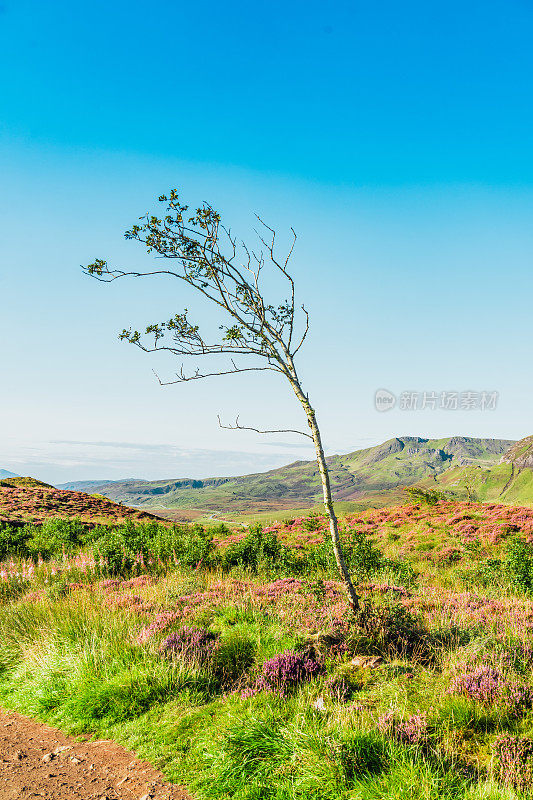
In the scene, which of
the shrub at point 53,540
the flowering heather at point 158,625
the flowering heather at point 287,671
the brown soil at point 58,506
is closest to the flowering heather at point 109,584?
the flowering heather at point 158,625

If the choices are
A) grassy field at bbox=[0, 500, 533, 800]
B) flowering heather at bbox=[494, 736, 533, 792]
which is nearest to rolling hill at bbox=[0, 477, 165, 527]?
grassy field at bbox=[0, 500, 533, 800]

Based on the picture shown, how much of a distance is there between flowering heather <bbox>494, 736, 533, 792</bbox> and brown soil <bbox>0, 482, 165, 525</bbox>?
37.8m

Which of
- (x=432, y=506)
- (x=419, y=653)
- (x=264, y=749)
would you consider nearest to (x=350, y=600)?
(x=419, y=653)

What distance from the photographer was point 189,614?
805cm

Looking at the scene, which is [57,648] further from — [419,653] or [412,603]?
[412,603]

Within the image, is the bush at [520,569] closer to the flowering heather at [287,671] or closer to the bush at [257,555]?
the bush at [257,555]

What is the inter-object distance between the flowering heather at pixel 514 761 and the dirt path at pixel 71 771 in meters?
3.00

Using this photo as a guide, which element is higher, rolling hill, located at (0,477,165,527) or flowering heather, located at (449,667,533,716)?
flowering heather, located at (449,667,533,716)

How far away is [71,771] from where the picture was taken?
4508 mm

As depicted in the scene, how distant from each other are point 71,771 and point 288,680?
2768mm

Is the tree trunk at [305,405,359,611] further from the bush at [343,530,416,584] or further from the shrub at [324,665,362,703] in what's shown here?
the bush at [343,530,416,584]

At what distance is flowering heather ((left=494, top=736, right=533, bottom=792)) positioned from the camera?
12.2ft

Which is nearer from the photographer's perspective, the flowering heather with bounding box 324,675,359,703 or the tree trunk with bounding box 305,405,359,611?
the flowering heather with bounding box 324,675,359,703

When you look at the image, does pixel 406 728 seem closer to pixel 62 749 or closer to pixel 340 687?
pixel 340 687
